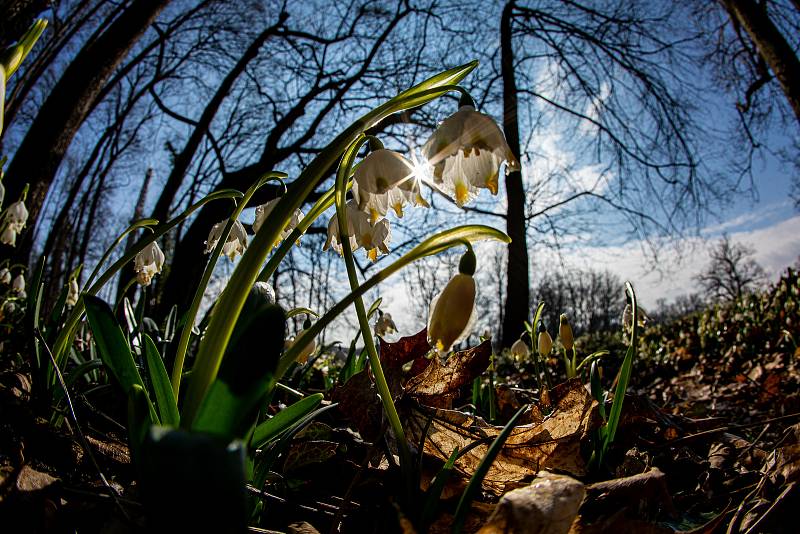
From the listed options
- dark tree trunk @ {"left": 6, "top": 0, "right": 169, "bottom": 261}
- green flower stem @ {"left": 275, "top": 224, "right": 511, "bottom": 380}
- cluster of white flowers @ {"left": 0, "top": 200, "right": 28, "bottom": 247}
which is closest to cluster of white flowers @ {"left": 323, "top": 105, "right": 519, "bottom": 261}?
green flower stem @ {"left": 275, "top": 224, "right": 511, "bottom": 380}

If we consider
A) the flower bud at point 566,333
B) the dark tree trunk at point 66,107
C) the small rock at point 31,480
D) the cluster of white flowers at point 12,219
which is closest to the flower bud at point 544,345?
the flower bud at point 566,333

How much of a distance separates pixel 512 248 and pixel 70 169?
1851 centimetres

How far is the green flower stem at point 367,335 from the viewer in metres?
0.84

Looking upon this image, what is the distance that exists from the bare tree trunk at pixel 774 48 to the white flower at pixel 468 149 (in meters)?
6.95

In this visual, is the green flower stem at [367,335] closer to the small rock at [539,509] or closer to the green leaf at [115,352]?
the small rock at [539,509]

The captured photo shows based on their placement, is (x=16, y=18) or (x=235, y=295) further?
(x=16, y=18)

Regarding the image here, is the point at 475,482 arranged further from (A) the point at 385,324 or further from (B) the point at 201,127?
(B) the point at 201,127

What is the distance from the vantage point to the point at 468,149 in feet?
2.93

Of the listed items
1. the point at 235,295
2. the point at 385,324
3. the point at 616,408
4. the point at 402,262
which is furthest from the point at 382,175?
the point at 385,324

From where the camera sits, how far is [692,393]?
526 centimetres

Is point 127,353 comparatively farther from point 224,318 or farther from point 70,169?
point 70,169

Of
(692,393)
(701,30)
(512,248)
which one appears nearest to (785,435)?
(692,393)

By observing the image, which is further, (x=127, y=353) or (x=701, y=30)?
(x=701, y=30)

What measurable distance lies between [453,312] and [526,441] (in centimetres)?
44
